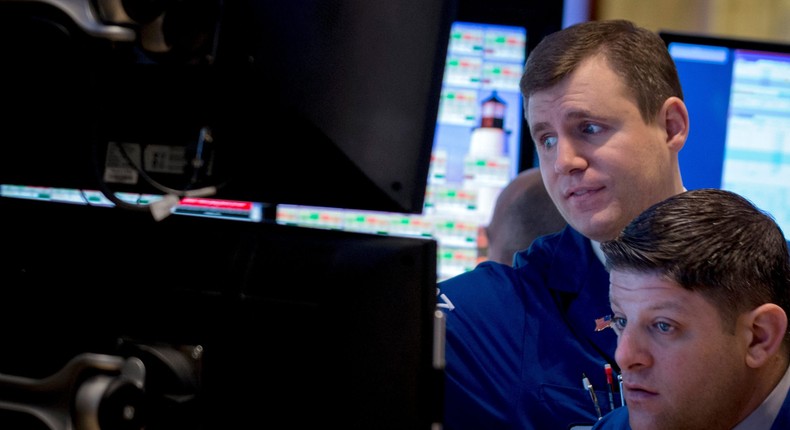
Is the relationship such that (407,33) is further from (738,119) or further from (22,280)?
(738,119)

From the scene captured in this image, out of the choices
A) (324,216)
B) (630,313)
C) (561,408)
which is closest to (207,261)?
(630,313)

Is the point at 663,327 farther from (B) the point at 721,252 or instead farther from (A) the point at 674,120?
(A) the point at 674,120

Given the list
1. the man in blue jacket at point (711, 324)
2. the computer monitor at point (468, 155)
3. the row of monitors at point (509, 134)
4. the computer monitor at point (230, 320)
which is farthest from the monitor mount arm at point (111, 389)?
the computer monitor at point (468, 155)

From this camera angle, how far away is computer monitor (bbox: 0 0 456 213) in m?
0.88

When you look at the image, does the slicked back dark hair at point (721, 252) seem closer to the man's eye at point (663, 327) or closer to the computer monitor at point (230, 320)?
the man's eye at point (663, 327)

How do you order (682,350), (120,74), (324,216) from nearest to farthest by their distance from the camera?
1. (120,74)
2. (682,350)
3. (324,216)

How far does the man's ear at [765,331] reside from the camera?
1.05 meters

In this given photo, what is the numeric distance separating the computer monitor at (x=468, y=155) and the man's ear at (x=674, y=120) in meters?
1.27

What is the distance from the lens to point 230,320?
0.85 meters

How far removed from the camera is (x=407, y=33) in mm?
891

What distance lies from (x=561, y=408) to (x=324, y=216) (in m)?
1.45

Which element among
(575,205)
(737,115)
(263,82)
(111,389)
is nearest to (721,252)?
(575,205)

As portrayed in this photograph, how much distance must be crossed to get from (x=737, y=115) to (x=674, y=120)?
3.80 ft

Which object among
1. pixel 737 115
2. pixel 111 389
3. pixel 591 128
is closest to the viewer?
pixel 111 389
